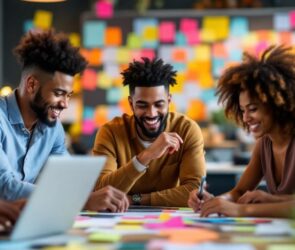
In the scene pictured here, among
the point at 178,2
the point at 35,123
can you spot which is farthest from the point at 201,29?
the point at 35,123

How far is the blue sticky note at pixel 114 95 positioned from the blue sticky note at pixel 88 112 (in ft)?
0.73

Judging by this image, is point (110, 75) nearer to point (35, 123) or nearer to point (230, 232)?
point (35, 123)

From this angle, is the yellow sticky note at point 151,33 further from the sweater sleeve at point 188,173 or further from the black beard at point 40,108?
the black beard at point 40,108

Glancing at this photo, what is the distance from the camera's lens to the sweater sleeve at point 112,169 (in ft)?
9.01

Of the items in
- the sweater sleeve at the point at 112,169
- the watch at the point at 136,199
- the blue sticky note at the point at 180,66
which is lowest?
the watch at the point at 136,199

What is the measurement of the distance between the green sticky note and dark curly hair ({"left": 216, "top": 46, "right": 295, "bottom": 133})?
896 millimetres

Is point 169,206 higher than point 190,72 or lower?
lower

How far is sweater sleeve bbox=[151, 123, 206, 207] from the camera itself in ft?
9.07

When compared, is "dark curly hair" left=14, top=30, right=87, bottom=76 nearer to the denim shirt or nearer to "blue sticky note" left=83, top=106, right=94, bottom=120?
the denim shirt

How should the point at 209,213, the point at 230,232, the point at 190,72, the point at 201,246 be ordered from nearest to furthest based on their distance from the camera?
the point at 201,246
the point at 230,232
the point at 209,213
the point at 190,72

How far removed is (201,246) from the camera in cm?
160

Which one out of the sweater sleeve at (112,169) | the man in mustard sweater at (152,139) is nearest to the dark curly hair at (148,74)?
the man in mustard sweater at (152,139)

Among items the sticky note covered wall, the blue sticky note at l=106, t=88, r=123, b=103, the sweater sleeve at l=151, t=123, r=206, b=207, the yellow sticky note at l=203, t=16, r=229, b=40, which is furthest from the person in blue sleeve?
the yellow sticky note at l=203, t=16, r=229, b=40

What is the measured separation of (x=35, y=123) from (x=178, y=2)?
4849 mm
